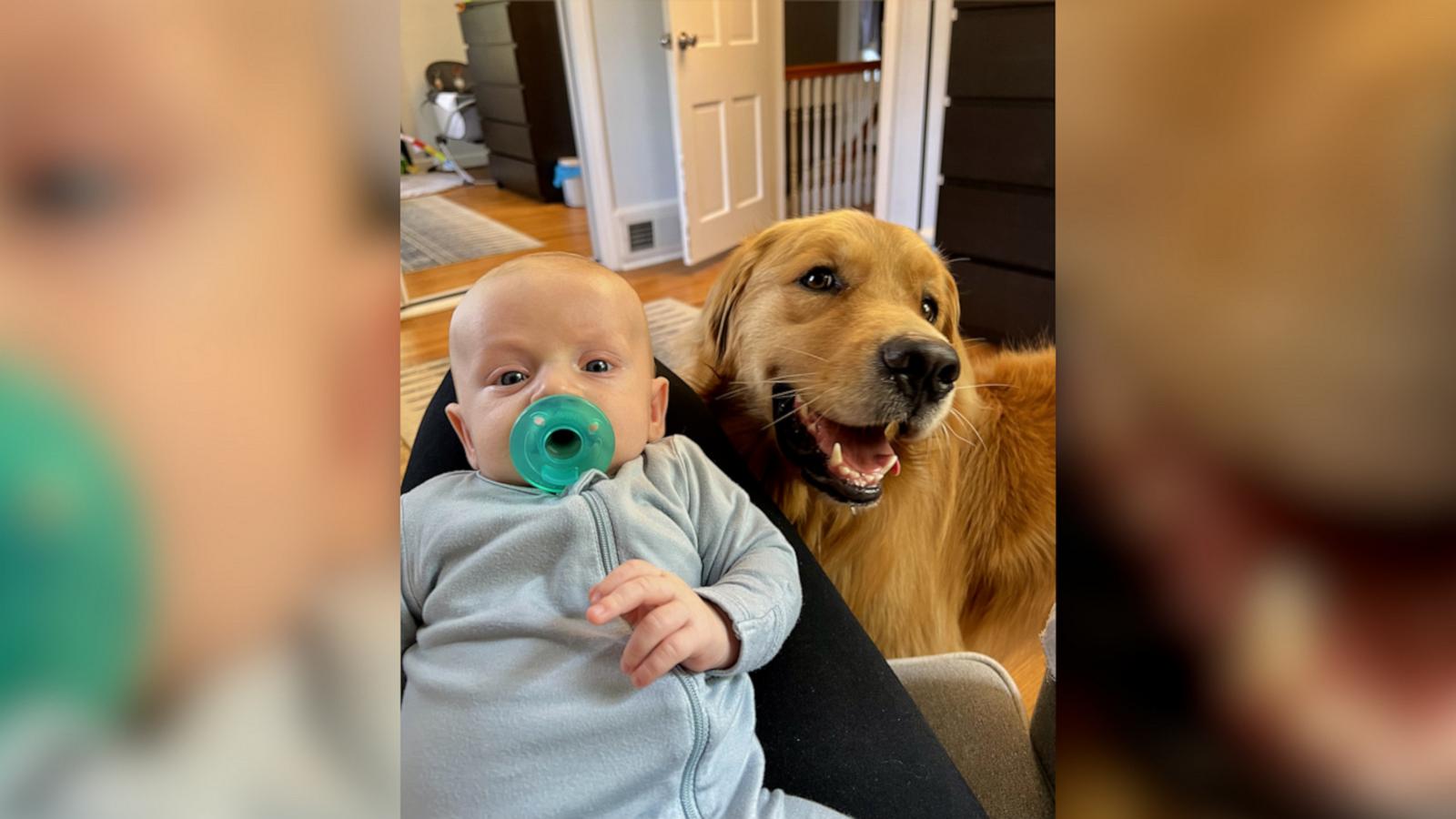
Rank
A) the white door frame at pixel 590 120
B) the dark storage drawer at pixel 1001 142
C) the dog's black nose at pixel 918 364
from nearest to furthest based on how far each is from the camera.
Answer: the dog's black nose at pixel 918 364 < the dark storage drawer at pixel 1001 142 < the white door frame at pixel 590 120

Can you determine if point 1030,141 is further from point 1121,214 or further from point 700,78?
point 1121,214

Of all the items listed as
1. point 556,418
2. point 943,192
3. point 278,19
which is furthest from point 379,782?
point 943,192

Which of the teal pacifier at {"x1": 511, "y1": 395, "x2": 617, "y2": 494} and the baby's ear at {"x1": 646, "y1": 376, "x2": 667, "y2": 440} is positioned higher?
the teal pacifier at {"x1": 511, "y1": 395, "x2": 617, "y2": 494}

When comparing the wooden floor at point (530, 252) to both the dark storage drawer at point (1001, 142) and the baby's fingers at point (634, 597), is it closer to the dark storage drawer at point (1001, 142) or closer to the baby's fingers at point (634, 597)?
the baby's fingers at point (634, 597)

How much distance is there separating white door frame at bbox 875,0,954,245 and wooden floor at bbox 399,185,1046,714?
→ 0.91 metres

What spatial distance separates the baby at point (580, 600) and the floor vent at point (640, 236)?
3.07 metres

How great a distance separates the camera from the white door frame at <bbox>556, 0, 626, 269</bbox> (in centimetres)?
324

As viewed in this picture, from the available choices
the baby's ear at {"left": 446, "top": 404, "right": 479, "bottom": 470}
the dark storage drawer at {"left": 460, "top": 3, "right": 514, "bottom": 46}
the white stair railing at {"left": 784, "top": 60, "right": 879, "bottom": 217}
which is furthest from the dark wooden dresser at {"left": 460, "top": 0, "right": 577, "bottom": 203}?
the baby's ear at {"left": 446, "top": 404, "right": 479, "bottom": 470}

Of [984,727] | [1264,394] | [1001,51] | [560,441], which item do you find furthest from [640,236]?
[1264,394]

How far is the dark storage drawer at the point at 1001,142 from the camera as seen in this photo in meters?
2.35

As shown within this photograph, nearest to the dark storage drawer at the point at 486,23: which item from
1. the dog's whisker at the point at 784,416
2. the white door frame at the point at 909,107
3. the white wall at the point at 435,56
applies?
the white wall at the point at 435,56

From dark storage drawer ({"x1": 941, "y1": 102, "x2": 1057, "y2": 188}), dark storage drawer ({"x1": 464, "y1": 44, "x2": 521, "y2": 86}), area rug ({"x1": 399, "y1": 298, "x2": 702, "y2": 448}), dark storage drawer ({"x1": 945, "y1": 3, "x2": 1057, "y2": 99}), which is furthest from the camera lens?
dark storage drawer ({"x1": 464, "y1": 44, "x2": 521, "y2": 86})

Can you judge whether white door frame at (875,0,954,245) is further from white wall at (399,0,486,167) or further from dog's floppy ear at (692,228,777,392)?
white wall at (399,0,486,167)

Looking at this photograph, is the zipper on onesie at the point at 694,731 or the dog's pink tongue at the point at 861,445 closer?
the zipper on onesie at the point at 694,731
